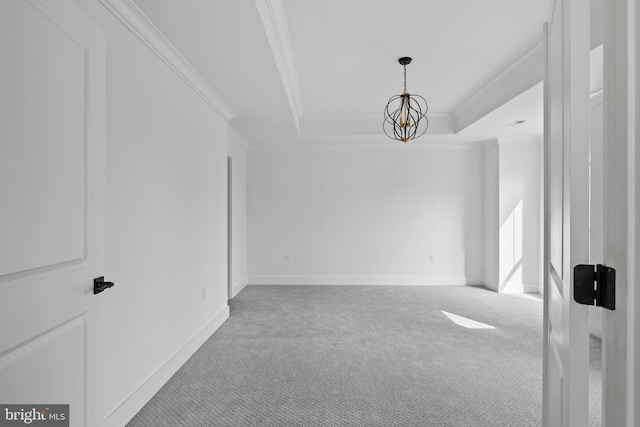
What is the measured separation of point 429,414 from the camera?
2035 millimetres

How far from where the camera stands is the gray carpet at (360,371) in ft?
6.66

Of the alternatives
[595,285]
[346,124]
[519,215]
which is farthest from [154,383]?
[519,215]

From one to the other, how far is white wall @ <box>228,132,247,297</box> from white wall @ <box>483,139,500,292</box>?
13.7 ft

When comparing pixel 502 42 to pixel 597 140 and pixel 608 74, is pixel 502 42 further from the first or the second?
pixel 608 74

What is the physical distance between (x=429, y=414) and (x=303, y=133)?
4.08 meters

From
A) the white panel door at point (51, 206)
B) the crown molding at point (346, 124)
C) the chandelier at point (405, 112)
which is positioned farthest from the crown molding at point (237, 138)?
the white panel door at point (51, 206)

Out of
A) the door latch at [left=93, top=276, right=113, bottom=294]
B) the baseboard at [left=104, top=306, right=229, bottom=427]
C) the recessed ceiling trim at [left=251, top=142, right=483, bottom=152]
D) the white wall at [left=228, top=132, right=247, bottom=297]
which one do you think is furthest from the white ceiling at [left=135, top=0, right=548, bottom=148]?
the baseboard at [left=104, top=306, right=229, bottom=427]

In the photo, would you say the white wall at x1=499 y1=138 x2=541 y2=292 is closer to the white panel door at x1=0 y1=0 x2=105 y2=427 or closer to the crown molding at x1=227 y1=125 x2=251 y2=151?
the crown molding at x1=227 y1=125 x2=251 y2=151

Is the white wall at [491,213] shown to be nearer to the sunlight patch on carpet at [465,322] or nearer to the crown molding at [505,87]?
the crown molding at [505,87]

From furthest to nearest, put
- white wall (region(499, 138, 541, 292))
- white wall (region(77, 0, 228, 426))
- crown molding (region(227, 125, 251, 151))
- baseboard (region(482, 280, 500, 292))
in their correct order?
baseboard (region(482, 280, 500, 292)) < white wall (region(499, 138, 541, 292)) < crown molding (region(227, 125, 251, 151)) < white wall (region(77, 0, 228, 426))

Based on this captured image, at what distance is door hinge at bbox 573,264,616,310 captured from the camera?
80cm

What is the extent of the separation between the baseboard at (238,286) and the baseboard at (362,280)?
0.15 metres

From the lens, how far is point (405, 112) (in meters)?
3.76

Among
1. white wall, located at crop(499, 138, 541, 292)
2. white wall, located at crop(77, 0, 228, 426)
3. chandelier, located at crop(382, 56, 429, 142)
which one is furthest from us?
white wall, located at crop(499, 138, 541, 292)
